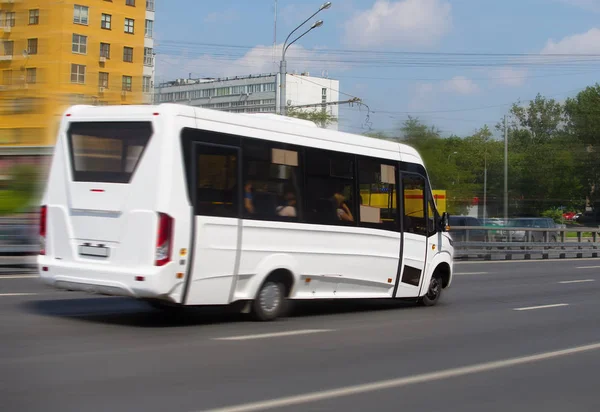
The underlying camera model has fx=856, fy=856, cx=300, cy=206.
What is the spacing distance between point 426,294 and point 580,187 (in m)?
63.1

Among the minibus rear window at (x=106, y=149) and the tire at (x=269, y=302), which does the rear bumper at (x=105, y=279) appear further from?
the tire at (x=269, y=302)

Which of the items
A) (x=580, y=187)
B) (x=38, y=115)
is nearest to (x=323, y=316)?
(x=38, y=115)

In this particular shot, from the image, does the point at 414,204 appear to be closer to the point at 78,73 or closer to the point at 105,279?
the point at 105,279

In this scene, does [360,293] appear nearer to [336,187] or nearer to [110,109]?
[336,187]

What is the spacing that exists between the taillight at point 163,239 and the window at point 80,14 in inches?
477

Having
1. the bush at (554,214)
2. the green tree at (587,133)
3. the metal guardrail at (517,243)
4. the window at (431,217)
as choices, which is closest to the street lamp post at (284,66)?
the metal guardrail at (517,243)

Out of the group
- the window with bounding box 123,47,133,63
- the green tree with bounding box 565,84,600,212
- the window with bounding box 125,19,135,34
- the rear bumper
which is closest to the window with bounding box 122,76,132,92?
the window with bounding box 123,47,133,63

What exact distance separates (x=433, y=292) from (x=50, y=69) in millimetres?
10655

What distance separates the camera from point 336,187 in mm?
11820

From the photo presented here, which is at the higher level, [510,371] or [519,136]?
[519,136]

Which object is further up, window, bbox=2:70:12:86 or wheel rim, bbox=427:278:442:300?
window, bbox=2:70:12:86

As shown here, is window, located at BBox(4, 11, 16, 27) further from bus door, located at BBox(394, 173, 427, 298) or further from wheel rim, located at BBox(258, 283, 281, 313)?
wheel rim, located at BBox(258, 283, 281, 313)

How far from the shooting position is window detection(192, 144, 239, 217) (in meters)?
9.64

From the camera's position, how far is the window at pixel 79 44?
19.1 meters
